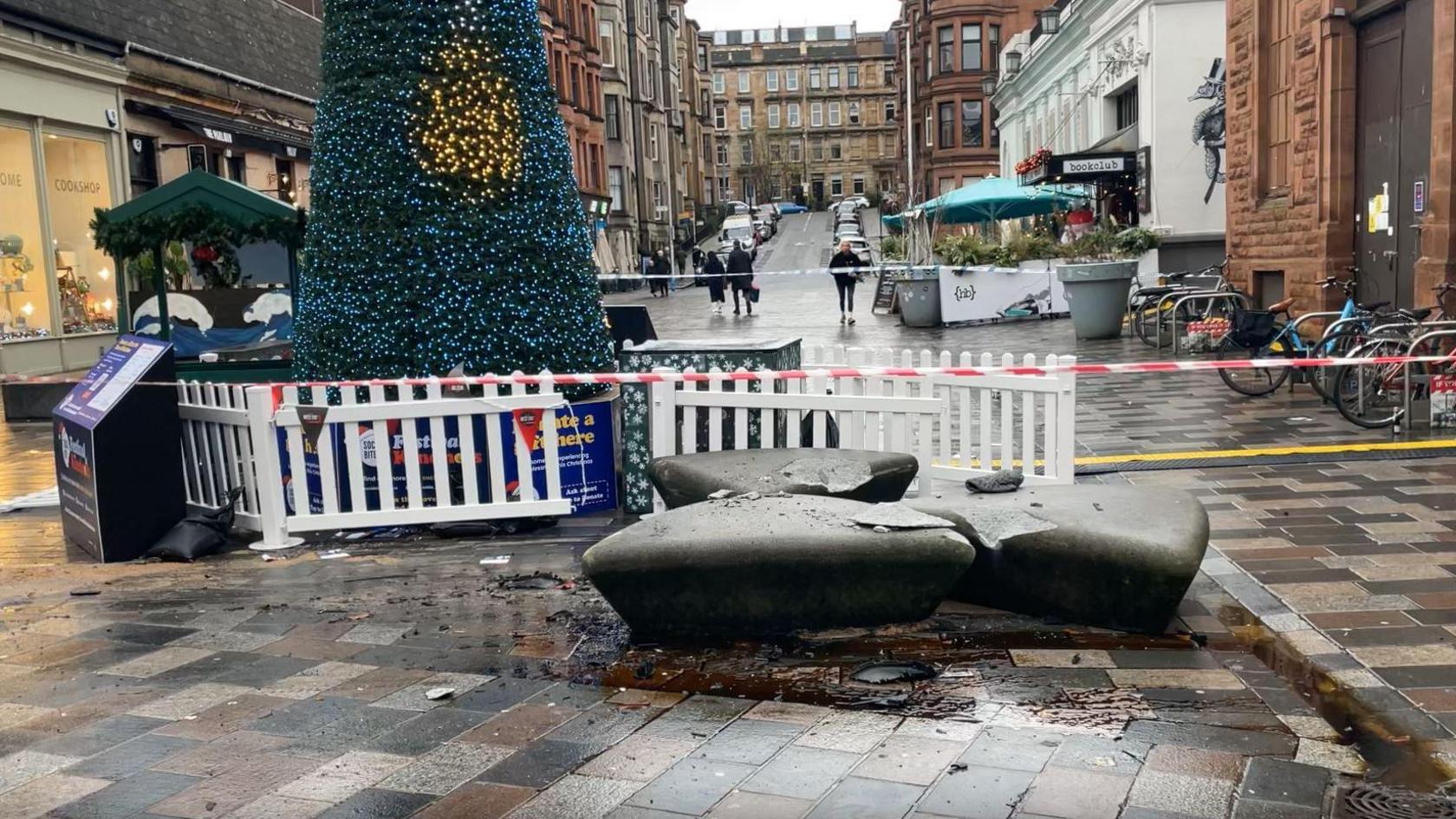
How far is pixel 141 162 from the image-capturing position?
21.2m

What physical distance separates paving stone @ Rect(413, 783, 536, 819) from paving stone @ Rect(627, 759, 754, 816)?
0.35m

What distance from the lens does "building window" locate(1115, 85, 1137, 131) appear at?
1101 inches

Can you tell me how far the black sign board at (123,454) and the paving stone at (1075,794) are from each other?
18.6ft

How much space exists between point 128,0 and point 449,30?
1623cm

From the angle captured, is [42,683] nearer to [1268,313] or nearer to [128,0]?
[1268,313]

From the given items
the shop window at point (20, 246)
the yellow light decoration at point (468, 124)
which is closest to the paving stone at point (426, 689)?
the yellow light decoration at point (468, 124)

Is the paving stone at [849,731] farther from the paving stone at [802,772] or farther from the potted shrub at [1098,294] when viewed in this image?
the potted shrub at [1098,294]

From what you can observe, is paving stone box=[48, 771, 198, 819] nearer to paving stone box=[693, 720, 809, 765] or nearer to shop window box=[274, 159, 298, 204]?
paving stone box=[693, 720, 809, 765]

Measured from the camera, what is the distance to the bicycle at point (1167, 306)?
16359 mm

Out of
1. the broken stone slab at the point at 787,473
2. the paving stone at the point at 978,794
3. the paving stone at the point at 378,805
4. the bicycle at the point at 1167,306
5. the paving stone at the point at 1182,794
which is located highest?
the bicycle at the point at 1167,306

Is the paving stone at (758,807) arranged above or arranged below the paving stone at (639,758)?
below

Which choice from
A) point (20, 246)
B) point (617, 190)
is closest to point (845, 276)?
point (20, 246)

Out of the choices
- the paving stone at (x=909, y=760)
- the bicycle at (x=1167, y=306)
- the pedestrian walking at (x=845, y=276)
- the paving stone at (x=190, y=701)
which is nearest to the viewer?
the paving stone at (x=909, y=760)

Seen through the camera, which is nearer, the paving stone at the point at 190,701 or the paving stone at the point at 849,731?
the paving stone at the point at 849,731
